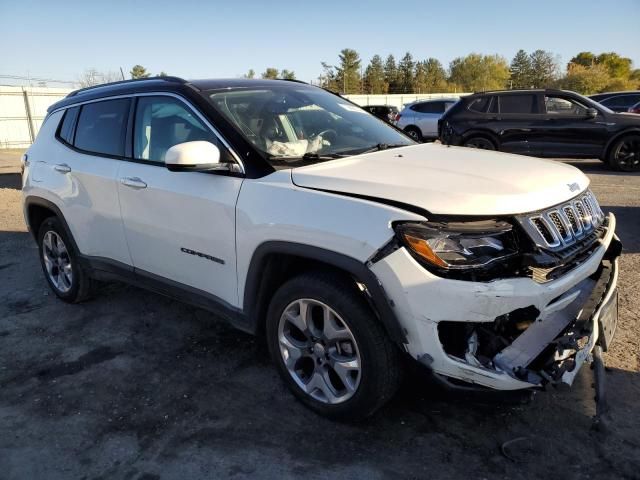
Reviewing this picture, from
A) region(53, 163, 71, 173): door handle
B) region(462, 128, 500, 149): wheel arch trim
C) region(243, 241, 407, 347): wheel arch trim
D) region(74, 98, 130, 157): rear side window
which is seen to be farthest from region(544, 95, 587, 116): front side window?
region(243, 241, 407, 347): wheel arch trim

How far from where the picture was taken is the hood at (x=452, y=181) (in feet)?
7.68

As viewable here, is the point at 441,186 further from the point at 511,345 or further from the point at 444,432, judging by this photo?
the point at 444,432

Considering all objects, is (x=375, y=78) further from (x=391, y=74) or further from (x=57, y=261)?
(x=57, y=261)

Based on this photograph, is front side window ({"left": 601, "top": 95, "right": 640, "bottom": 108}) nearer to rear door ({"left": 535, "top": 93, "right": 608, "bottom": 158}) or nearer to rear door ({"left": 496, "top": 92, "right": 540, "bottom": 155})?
rear door ({"left": 535, "top": 93, "right": 608, "bottom": 158})

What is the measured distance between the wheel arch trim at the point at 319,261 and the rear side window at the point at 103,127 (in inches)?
63.0

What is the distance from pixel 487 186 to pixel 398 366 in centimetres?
95

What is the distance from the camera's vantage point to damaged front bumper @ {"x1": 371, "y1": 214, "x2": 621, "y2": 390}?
221 cm

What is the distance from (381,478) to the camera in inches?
94.0

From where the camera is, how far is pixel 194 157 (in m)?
2.82

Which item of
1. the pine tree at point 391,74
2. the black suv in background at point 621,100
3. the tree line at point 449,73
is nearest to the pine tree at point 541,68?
the tree line at point 449,73

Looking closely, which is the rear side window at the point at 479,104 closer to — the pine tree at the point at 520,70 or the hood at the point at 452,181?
the hood at the point at 452,181

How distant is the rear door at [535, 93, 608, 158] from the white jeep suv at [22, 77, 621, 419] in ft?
26.8

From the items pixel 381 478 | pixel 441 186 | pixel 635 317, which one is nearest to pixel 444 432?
pixel 381 478

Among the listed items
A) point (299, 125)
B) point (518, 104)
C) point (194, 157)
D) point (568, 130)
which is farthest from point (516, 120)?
point (194, 157)
